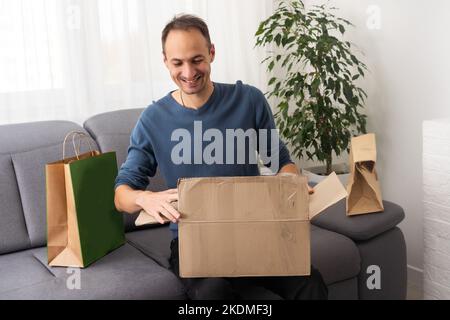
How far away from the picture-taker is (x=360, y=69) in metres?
2.67

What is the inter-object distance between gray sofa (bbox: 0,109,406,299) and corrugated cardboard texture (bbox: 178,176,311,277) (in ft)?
1.45

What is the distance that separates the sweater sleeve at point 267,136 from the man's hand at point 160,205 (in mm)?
521

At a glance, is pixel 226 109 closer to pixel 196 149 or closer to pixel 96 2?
pixel 196 149

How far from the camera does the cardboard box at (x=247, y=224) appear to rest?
131cm

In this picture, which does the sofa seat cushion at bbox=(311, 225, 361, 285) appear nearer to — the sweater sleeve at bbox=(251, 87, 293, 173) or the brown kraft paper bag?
the brown kraft paper bag

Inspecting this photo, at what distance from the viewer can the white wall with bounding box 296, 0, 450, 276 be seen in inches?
96.7

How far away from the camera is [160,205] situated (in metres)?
1.39

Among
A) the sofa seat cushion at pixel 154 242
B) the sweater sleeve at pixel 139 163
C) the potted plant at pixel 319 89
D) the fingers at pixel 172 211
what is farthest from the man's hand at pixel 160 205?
the potted plant at pixel 319 89

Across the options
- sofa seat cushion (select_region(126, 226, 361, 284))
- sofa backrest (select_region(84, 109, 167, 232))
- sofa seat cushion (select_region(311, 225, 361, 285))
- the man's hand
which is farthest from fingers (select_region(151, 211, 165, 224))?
sofa backrest (select_region(84, 109, 167, 232))

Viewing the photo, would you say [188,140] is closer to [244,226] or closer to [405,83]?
[244,226]

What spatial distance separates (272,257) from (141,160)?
0.59 m

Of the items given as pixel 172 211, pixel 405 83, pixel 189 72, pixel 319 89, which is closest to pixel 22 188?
pixel 189 72

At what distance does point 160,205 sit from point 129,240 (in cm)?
83

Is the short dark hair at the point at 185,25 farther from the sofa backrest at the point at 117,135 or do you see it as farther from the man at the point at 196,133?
the sofa backrest at the point at 117,135
